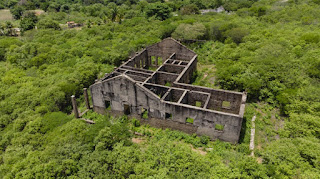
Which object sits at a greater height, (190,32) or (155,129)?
(190,32)

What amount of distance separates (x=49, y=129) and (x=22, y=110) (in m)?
6.91

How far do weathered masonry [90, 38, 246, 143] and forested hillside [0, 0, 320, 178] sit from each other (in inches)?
51.6

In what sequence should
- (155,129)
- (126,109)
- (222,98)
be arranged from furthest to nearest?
(126,109) → (222,98) → (155,129)

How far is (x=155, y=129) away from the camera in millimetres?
25531

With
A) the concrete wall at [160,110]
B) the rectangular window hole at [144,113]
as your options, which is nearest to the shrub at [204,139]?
the concrete wall at [160,110]

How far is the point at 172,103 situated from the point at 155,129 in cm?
435

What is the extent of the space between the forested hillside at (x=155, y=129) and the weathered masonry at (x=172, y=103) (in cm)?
131

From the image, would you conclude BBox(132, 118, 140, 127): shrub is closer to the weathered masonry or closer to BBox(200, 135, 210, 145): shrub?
the weathered masonry

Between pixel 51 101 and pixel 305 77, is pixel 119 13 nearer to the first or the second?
pixel 51 101

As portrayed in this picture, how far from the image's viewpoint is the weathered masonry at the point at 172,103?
2242 cm

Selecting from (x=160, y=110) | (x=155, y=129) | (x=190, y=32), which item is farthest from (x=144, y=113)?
(x=190, y=32)

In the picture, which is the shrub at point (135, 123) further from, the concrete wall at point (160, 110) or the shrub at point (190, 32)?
the shrub at point (190, 32)

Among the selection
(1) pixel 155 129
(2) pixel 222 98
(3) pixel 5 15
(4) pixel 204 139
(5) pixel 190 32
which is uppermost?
(3) pixel 5 15

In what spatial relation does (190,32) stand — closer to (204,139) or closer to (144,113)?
(144,113)
